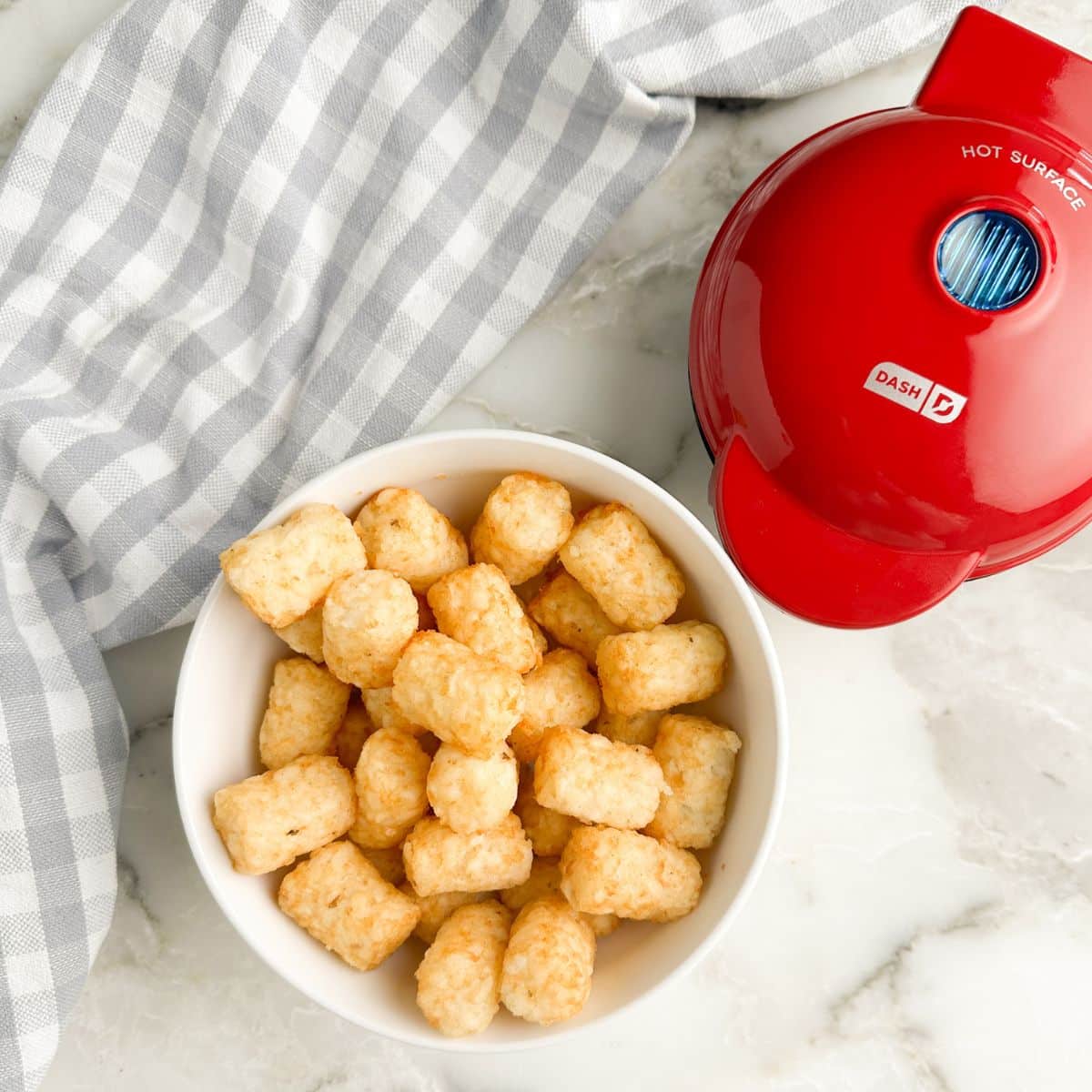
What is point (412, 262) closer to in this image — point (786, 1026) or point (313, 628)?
point (313, 628)

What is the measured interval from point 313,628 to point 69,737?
1.07ft

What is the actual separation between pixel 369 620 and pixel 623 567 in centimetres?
25

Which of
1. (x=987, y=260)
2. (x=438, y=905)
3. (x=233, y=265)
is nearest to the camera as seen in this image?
(x=987, y=260)

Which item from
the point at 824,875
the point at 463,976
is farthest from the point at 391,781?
the point at 824,875

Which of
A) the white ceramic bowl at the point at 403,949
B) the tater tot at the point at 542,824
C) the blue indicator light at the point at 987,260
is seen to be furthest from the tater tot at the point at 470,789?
the blue indicator light at the point at 987,260

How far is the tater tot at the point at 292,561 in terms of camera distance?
1073mm

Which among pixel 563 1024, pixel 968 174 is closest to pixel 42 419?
pixel 563 1024

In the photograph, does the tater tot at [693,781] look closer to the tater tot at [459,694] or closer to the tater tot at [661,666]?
the tater tot at [661,666]

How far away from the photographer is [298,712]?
117 centimetres

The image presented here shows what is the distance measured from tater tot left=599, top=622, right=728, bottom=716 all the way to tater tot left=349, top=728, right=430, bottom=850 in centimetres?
20

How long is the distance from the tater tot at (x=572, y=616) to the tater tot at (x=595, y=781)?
13cm

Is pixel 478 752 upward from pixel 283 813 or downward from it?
upward

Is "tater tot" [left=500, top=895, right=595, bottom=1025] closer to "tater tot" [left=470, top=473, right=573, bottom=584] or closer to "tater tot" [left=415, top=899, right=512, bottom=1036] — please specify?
"tater tot" [left=415, top=899, right=512, bottom=1036]

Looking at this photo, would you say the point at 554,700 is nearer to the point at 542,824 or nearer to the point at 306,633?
the point at 542,824
